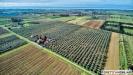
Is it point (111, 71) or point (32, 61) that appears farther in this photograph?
point (32, 61)

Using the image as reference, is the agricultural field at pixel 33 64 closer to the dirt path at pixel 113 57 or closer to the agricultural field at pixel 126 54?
the dirt path at pixel 113 57

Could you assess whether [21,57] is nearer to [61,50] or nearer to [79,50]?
[61,50]

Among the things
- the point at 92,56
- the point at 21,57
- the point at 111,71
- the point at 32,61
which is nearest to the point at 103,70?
the point at 111,71

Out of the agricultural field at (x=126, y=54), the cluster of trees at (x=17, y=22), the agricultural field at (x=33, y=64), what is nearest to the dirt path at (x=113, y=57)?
the agricultural field at (x=126, y=54)

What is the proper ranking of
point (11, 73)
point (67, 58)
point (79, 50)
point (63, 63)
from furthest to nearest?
point (79, 50) → point (67, 58) → point (63, 63) → point (11, 73)

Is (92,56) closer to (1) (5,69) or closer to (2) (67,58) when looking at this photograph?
(2) (67,58)

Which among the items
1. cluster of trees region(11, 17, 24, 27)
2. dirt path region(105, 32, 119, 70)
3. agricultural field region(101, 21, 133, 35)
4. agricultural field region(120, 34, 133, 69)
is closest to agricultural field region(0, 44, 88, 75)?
dirt path region(105, 32, 119, 70)

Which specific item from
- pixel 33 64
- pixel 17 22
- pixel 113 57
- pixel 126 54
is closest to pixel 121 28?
pixel 126 54

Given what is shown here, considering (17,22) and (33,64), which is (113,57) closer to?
(33,64)

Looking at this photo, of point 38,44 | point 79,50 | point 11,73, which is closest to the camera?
point 11,73
